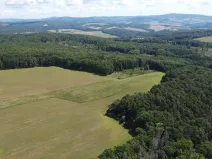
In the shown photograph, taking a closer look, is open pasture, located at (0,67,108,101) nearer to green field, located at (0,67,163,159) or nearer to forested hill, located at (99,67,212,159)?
green field, located at (0,67,163,159)

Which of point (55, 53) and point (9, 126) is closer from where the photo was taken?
point (9, 126)

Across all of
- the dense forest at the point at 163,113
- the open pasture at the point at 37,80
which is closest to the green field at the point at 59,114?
the open pasture at the point at 37,80

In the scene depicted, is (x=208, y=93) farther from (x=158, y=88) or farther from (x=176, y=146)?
(x=176, y=146)

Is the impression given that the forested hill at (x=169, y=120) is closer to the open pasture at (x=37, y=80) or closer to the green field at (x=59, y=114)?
the green field at (x=59, y=114)

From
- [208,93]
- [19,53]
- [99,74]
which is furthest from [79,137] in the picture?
[19,53]

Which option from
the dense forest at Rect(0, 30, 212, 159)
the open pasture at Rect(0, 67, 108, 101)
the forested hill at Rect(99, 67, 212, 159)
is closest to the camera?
the forested hill at Rect(99, 67, 212, 159)

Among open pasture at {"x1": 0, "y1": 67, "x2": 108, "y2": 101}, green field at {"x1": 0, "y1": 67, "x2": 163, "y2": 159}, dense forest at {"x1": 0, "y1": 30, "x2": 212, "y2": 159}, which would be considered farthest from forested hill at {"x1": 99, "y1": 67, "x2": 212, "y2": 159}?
open pasture at {"x1": 0, "y1": 67, "x2": 108, "y2": 101}

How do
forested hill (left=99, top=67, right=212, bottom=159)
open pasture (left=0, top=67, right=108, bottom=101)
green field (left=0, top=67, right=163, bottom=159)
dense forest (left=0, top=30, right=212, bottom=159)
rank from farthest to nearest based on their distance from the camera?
1. open pasture (left=0, top=67, right=108, bottom=101)
2. green field (left=0, top=67, right=163, bottom=159)
3. dense forest (left=0, top=30, right=212, bottom=159)
4. forested hill (left=99, top=67, right=212, bottom=159)

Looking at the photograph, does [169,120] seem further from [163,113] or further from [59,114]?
[59,114]
